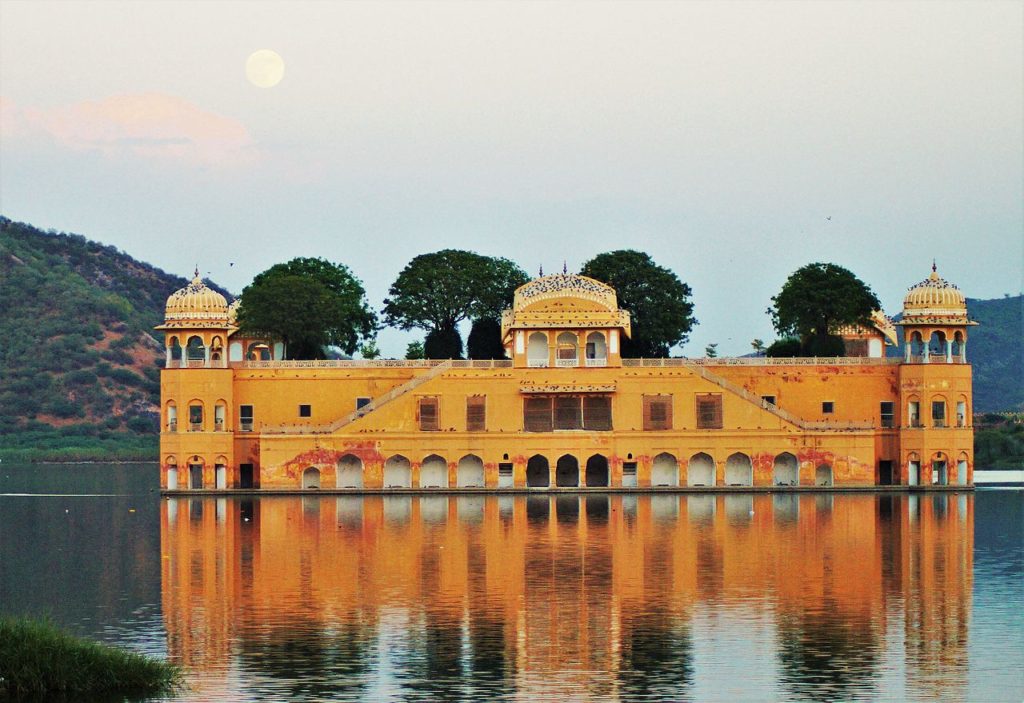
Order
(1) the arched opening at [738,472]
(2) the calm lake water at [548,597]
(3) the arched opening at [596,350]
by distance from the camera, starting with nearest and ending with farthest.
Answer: (2) the calm lake water at [548,597], (3) the arched opening at [596,350], (1) the arched opening at [738,472]

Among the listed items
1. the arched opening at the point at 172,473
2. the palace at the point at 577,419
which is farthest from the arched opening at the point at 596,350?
the arched opening at the point at 172,473

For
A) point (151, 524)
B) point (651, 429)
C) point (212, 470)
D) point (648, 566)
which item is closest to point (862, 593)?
point (648, 566)

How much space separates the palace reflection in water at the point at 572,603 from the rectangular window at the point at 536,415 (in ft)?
35.2

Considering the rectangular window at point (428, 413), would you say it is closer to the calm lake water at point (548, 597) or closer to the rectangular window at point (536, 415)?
the rectangular window at point (536, 415)

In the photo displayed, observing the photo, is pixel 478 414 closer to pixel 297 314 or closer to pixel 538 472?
pixel 538 472

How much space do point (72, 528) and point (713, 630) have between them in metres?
27.3

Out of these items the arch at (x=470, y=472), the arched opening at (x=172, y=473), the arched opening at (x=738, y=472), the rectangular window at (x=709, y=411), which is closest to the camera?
the rectangular window at (x=709, y=411)

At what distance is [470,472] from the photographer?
66.9 meters

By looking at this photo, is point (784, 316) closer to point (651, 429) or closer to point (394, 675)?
point (651, 429)

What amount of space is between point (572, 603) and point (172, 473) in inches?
1390

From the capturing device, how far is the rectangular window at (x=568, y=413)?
66062 mm

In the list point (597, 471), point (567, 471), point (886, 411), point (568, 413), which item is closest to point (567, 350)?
point (568, 413)

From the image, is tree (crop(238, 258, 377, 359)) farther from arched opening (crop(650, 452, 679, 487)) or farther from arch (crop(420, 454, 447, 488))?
arched opening (crop(650, 452, 679, 487))

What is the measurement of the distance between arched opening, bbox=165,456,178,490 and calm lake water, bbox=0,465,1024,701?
760 cm
